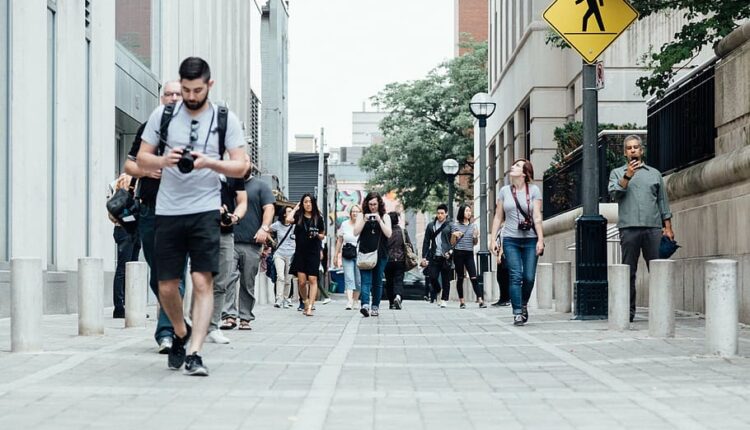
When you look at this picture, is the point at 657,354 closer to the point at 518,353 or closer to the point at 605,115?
the point at 518,353

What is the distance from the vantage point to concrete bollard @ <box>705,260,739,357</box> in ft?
31.9

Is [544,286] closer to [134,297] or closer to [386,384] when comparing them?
[134,297]

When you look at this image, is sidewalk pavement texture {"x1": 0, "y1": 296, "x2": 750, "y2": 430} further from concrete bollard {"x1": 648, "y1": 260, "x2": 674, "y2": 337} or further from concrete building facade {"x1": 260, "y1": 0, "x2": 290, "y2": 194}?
concrete building facade {"x1": 260, "y1": 0, "x2": 290, "y2": 194}

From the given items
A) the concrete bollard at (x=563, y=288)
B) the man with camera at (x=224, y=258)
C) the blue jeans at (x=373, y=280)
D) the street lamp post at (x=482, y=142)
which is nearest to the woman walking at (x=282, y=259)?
the blue jeans at (x=373, y=280)

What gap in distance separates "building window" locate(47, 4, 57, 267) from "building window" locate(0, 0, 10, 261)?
2.16 meters

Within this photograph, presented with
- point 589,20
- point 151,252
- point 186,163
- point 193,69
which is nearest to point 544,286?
point 589,20

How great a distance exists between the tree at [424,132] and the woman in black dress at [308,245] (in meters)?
41.0

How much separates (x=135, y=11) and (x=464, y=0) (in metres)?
65.0

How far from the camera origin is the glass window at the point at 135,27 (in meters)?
24.3

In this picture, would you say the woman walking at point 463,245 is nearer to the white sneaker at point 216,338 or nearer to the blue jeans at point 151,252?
the white sneaker at point 216,338

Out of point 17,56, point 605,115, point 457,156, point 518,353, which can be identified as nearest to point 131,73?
point 17,56

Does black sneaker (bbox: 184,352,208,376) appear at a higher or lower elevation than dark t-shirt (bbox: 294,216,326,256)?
lower

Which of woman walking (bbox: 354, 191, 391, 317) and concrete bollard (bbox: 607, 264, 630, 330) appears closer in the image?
concrete bollard (bbox: 607, 264, 630, 330)

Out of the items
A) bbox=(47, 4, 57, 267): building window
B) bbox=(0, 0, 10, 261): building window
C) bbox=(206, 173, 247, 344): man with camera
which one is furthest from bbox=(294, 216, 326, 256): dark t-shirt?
bbox=(206, 173, 247, 344): man with camera
